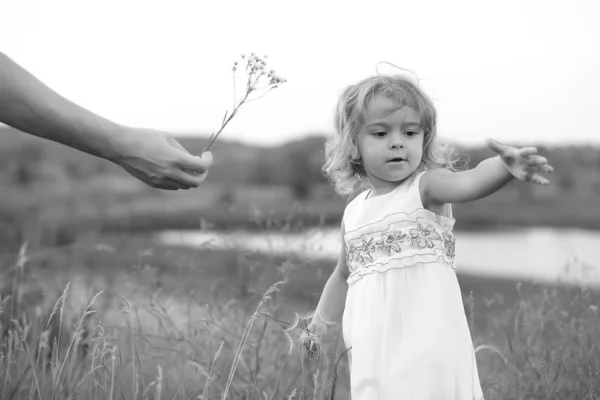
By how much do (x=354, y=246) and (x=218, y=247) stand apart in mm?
1125

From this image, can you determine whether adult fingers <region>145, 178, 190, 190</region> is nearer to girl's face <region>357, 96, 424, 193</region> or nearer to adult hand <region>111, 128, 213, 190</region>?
adult hand <region>111, 128, 213, 190</region>

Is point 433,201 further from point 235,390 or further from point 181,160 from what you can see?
point 235,390

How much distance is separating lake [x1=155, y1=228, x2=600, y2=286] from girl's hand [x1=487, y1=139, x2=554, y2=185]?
5.43 feet

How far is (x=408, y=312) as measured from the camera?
2354mm

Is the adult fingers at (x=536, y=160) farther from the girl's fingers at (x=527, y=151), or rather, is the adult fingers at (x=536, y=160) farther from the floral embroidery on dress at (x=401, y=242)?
the floral embroidery on dress at (x=401, y=242)

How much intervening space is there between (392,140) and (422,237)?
→ 357 mm

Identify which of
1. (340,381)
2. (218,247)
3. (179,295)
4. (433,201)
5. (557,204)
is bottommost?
(340,381)

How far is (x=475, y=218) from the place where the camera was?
58.2 metres

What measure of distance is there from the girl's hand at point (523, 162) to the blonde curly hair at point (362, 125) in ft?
2.19

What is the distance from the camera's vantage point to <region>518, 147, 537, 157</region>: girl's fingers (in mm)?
1801

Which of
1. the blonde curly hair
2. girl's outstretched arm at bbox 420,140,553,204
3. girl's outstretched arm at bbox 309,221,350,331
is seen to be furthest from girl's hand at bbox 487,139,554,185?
girl's outstretched arm at bbox 309,221,350,331

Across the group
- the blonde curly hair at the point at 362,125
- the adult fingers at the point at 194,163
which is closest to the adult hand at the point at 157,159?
the adult fingers at the point at 194,163

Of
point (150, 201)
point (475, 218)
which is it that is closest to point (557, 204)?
point (475, 218)

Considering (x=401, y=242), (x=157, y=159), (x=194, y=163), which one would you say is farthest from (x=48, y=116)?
(x=401, y=242)
